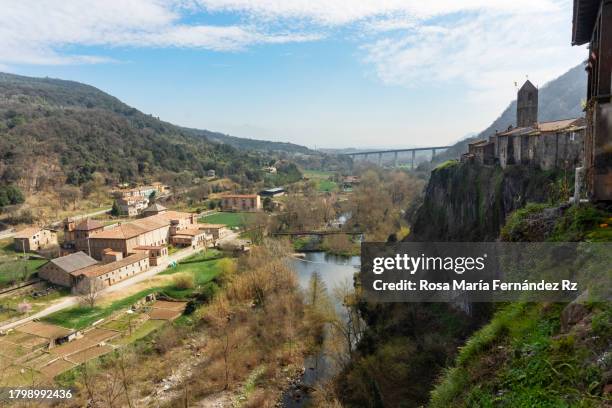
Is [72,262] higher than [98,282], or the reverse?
[72,262]

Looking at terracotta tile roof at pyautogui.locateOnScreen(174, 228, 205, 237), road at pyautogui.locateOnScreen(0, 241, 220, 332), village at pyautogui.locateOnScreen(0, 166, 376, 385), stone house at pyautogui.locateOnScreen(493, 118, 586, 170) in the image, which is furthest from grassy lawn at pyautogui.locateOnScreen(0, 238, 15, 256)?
stone house at pyautogui.locateOnScreen(493, 118, 586, 170)

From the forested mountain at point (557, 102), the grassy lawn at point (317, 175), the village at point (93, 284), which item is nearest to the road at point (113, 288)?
the village at point (93, 284)

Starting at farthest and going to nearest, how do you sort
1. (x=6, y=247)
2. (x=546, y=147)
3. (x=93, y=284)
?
1. (x=6, y=247)
2. (x=93, y=284)
3. (x=546, y=147)

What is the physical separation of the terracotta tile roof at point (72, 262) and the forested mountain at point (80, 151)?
29910 millimetres

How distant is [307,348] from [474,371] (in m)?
14.1

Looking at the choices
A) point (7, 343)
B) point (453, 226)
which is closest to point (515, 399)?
point (453, 226)

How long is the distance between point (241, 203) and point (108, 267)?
30.3m

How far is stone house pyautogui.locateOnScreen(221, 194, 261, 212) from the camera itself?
2185 inches

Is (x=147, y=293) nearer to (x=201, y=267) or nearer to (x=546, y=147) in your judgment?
(x=201, y=267)

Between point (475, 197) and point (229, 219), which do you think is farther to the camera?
point (229, 219)

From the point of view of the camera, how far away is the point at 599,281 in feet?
13.7

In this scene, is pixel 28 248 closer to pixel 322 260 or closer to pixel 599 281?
pixel 322 260

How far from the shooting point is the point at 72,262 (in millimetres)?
26547

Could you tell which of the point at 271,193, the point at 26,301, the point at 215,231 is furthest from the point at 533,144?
the point at 271,193
